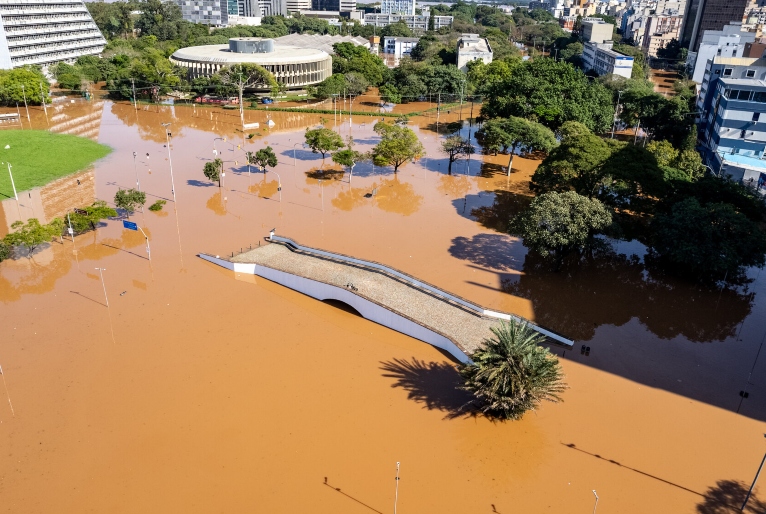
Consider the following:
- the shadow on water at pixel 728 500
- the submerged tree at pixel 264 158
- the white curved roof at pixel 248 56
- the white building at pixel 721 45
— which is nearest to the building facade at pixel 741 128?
the shadow on water at pixel 728 500

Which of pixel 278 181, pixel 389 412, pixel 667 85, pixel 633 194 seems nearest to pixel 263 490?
pixel 389 412

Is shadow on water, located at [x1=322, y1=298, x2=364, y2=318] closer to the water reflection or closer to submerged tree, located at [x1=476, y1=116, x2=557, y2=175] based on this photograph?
the water reflection

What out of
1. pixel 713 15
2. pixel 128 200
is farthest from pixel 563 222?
pixel 713 15

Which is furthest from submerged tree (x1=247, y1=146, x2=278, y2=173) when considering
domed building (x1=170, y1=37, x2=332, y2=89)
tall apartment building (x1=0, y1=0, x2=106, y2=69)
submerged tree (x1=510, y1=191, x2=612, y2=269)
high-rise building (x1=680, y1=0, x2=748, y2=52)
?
high-rise building (x1=680, y1=0, x2=748, y2=52)

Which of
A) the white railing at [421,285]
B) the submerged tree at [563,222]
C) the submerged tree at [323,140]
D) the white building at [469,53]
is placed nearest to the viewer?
the white railing at [421,285]

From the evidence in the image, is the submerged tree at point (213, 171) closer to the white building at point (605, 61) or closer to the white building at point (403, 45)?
Result: the white building at point (605, 61)

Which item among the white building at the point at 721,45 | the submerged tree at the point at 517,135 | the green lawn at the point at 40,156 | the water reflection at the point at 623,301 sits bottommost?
the water reflection at the point at 623,301

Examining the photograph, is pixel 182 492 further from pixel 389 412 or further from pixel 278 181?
pixel 278 181
